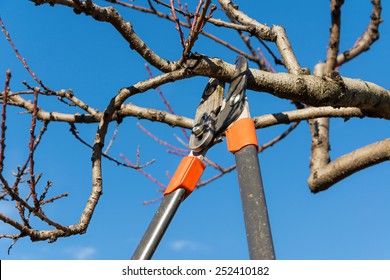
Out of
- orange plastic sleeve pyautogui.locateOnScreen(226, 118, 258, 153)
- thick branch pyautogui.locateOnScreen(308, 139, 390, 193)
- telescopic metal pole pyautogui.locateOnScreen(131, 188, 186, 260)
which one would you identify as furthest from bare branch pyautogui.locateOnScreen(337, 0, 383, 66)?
telescopic metal pole pyautogui.locateOnScreen(131, 188, 186, 260)

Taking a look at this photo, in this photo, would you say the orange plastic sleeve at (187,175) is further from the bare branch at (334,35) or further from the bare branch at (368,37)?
the bare branch at (368,37)

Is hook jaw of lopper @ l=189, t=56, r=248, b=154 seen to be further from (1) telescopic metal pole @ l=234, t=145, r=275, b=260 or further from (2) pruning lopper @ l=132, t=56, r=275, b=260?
(1) telescopic metal pole @ l=234, t=145, r=275, b=260

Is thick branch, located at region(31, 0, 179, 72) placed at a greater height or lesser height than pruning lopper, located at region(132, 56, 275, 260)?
greater

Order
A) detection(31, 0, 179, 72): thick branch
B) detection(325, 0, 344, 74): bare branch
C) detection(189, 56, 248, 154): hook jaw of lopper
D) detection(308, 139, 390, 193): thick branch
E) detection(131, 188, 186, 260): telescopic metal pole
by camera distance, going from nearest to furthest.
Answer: detection(131, 188, 186, 260): telescopic metal pole
detection(189, 56, 248, 154): hook jaw of lopper
detection(31, 0, 179, 72): thick branch
detection(308, 139, 390, 193): thick branch
detection(325, 0, 344, 74): bare branch

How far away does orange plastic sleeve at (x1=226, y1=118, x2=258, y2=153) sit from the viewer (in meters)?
2.14

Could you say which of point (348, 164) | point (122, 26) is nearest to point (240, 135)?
point (122, 26)

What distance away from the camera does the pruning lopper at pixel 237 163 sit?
193cm

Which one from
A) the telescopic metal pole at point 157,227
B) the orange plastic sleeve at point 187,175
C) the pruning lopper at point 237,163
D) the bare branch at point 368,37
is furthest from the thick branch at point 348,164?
the telescopic metal pole at point 157,227

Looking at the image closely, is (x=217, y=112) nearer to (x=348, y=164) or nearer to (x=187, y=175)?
(x=187, y=175)

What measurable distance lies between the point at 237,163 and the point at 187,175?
8.5 inches

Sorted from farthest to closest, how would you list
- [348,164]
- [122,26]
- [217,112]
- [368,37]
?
[368,37] < [348,164] < [122,26] < [217,112]

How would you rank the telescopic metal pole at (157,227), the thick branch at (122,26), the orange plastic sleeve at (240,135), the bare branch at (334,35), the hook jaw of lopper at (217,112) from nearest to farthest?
1. the telescopic metal pole at (157,227)
2. the orange plastic sleeve at (240,135)
3. the hook jaw of lopper at (217,112)
4. the thick branch at (122,26)
5. the bare branch at (334,35)

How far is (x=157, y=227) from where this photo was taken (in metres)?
2.06
